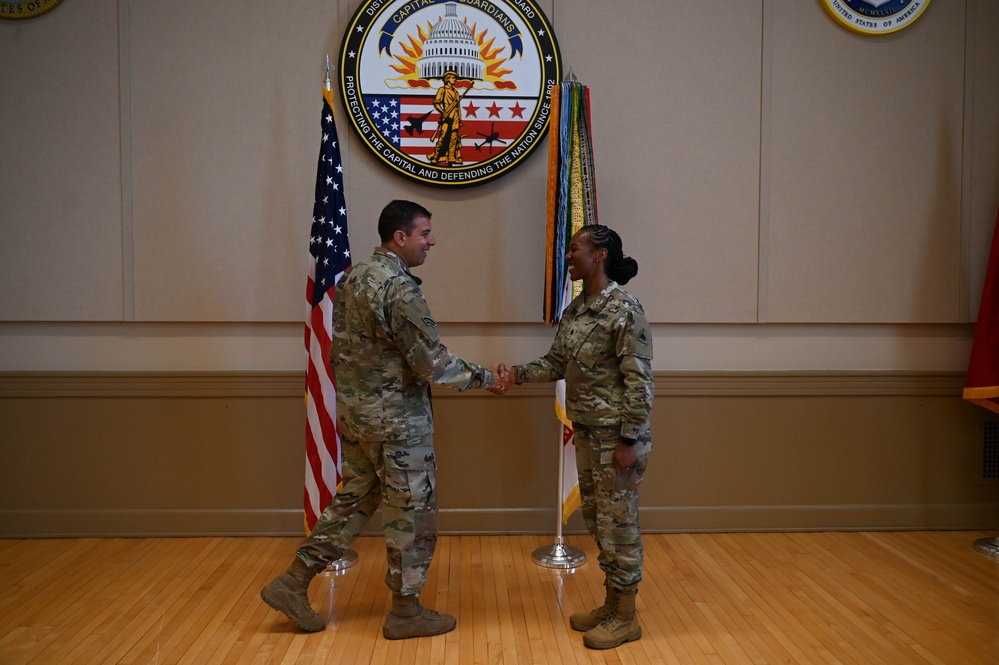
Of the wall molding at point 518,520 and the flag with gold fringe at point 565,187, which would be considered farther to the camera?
the wall molding at point 518,520

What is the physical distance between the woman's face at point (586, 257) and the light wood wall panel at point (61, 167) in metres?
2.46

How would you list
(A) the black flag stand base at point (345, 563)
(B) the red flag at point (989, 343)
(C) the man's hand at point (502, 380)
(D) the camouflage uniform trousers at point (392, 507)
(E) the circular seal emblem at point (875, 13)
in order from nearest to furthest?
(D) the camouflage uniform trousers at point (392, 507), (C) the man's hand at point (502, 380), (A) the black flag stand base at point (345, 563), (B) the red flag at point (989, 343), (E) the circular seal emblem at point (875, 13)

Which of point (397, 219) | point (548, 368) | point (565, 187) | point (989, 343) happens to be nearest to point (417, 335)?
point (397, 219)

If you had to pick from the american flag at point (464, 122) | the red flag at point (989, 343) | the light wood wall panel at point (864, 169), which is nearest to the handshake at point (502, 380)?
the american flag at point (464, 122)

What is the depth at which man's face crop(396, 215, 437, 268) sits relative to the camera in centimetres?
289

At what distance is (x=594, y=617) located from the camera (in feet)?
9.44

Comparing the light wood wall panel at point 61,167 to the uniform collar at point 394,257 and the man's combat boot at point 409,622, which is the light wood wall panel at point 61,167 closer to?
the uniform collar at point 394,257

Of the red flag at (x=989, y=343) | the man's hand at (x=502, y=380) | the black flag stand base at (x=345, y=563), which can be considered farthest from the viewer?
the red flag at (x=989, y=343)

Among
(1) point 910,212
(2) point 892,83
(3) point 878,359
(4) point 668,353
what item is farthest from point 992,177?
(4) point 668,353

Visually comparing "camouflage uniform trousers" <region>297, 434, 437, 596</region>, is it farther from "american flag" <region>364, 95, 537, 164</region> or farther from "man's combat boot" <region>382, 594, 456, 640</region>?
"american flag" <region>364, 95, 537, 164</region>

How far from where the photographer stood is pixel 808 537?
395 cm

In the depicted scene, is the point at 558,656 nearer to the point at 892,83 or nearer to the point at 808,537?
the point at 808,537

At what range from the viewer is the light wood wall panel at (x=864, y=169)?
12.9 feet

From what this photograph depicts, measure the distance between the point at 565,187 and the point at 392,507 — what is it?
1699mm
